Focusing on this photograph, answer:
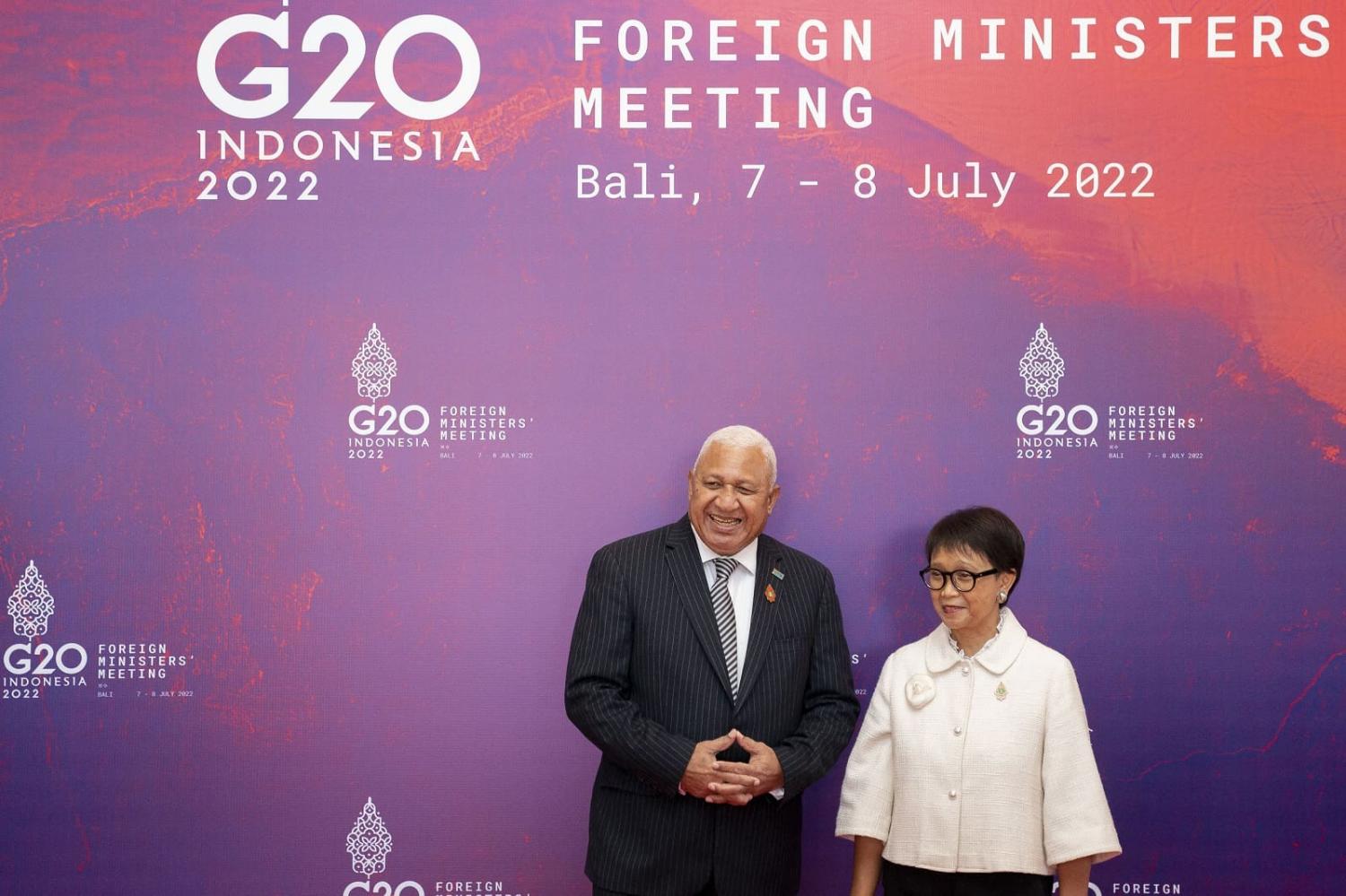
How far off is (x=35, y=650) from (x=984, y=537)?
2.38 meters

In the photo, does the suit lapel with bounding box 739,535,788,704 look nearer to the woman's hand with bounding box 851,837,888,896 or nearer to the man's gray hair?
the man's gray hair

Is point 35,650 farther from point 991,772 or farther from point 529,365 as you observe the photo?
point 991,772

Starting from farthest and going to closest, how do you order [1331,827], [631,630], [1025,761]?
[1331,827]
[631,630]
[1025,761]

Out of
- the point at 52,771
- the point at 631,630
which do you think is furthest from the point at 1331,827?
the point at 52,771

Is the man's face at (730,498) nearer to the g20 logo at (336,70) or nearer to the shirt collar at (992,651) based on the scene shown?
the shirt collar at (992,651)

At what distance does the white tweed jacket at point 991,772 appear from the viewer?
231 cm

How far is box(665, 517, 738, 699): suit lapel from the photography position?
2.44 metres

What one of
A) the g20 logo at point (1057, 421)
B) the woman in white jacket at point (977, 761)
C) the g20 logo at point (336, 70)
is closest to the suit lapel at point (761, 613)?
the woman in white jacket at point (977, 761)

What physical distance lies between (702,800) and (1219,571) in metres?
1.48

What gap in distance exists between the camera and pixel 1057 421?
2.99 m

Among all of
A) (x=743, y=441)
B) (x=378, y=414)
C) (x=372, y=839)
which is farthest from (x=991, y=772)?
(x=378, y=414)

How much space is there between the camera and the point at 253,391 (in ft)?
10.00

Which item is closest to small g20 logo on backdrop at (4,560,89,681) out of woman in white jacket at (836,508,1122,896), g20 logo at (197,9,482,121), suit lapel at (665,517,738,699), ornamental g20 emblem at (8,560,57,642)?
ornamental g20 emblem at (8,560,57,642)

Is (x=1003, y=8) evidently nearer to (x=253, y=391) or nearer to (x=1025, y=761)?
(x=1025, y=761)
